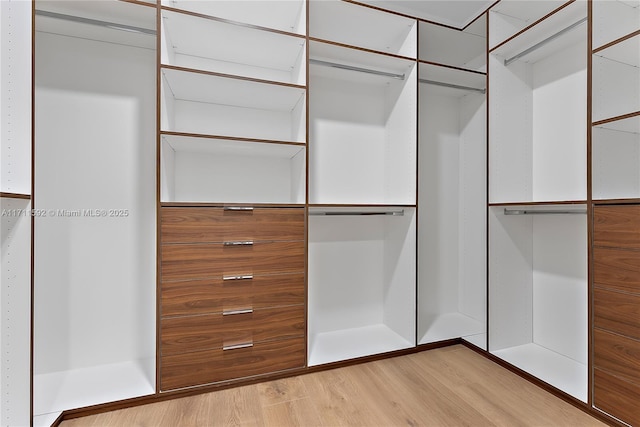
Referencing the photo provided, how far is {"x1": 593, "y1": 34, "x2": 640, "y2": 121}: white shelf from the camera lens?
159 centimetres

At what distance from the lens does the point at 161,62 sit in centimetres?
166

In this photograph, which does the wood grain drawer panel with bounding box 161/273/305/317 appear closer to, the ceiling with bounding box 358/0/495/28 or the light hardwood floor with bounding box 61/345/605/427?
the light hardwood floor with bounding box 61/345/605/427

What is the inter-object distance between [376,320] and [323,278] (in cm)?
63

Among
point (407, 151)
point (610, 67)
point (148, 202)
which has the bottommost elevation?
point (148, 202)

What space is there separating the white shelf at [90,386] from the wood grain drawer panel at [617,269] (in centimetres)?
247

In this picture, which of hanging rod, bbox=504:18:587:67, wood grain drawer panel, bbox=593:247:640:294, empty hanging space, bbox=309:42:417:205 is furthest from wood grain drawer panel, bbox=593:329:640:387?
hanging rod, bbox=504:18:587:67

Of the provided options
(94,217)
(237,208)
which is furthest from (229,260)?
(94,217)

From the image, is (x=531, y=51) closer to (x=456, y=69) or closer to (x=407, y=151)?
(x=456, y=69)

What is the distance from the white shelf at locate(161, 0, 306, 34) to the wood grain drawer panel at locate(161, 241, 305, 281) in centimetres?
135

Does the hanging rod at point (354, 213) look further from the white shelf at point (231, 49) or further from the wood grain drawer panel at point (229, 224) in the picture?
the white shelf at point (231, 49)

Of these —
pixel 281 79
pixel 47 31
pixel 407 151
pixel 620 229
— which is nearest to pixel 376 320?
pixel 407 151

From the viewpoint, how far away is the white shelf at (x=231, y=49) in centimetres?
174

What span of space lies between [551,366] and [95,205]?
10.2ft

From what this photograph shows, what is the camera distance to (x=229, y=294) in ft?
5.93
